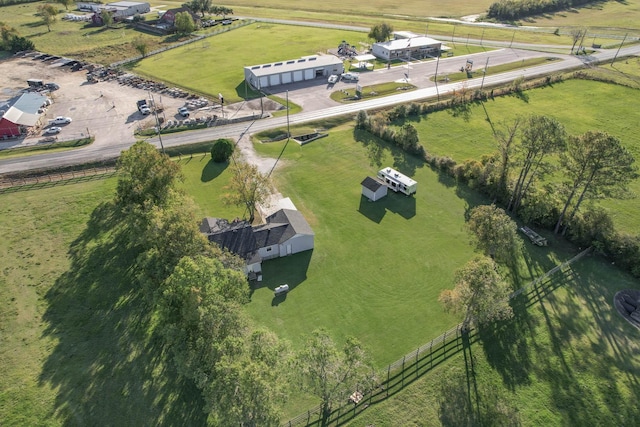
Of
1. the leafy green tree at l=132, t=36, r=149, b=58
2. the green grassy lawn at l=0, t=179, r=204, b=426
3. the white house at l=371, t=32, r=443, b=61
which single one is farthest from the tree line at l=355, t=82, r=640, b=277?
the leafy green tree at l=132, t=36, r=149, b=58

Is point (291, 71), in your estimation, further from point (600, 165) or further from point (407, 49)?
point (600, 165)

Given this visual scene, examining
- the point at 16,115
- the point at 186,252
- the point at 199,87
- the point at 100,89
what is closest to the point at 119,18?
the point at 100,89

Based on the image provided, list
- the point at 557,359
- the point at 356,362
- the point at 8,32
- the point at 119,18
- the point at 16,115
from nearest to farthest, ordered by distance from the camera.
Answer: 1. the point at 356,362
2. the point at 557,359
3. the point at 16,115
4. the point at 8,32
5. the point at 119,18

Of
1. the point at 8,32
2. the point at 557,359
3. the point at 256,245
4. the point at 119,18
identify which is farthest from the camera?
the point at 119,18

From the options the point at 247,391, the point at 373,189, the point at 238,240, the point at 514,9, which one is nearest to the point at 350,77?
the point at 373,189

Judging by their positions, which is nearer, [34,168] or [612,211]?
[612,211]

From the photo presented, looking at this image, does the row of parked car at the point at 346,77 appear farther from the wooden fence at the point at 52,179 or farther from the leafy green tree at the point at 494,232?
the leafy green tree at the point at 494,232

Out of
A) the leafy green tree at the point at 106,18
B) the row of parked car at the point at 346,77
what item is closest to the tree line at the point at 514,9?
the row of parked car at the point at 346,77

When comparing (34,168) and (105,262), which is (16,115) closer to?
(34,168)
